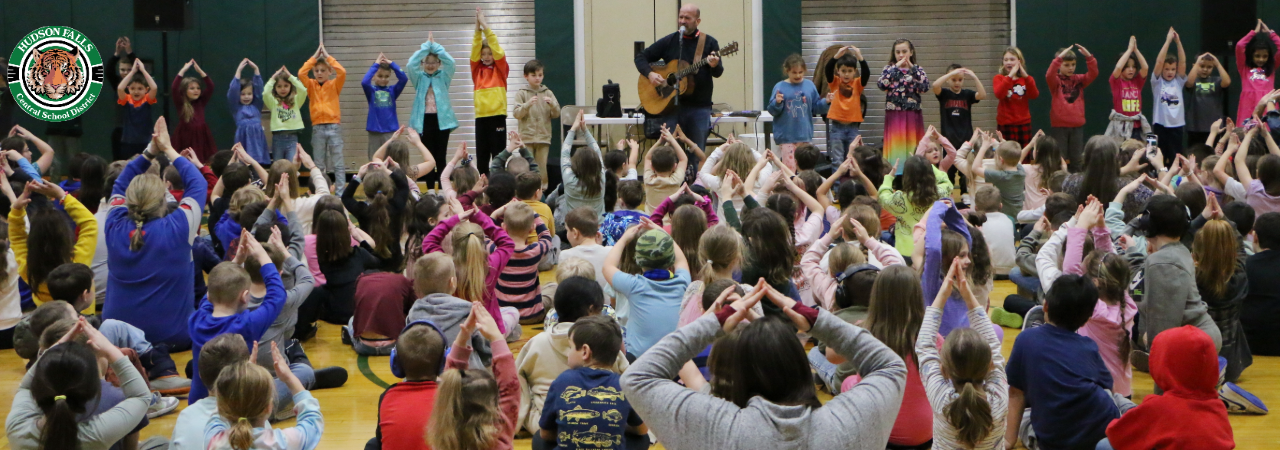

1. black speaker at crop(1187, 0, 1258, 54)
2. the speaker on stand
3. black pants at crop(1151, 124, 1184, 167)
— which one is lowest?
black pants at crop(1151, 124, 1184, 167)

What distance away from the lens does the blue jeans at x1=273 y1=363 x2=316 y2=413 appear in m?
4.87

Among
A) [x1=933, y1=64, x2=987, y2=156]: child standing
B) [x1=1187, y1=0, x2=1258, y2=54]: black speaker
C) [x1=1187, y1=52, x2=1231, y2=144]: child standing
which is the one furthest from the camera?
[x1=1187, y1=0, x2=1258, y2=54]: black speaker

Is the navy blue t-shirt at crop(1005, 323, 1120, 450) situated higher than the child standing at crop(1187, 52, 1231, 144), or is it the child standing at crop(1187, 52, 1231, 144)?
the child standing at crop(1187, 52, 1231, 144)

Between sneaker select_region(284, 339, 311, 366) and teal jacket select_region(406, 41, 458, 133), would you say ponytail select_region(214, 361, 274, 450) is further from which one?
teal jacket select_region(406, 41, 458, 133)

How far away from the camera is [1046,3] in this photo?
13.3m

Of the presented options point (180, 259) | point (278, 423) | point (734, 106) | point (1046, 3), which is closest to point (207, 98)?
point (734, 106)

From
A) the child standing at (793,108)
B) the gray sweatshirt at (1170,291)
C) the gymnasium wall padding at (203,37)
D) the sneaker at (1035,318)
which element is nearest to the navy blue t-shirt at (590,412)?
the sneaker at (1035,318)

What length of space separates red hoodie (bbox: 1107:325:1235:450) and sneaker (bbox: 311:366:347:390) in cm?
369

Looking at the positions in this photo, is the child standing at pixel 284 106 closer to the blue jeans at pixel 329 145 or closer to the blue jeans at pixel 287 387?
the blue jeans at pixel 329 145

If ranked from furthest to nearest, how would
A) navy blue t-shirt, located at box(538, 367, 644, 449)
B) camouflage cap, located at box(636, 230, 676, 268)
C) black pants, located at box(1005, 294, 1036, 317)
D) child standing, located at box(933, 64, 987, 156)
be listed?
child standing, located at box(933, 64, 987, 156) < black pants, located at box(1005, 294, 1036, 317) < camouflage cap, located at box(636, 230, 676, 268) < navy blue t-shirt, located at box(538, 367, 644, 449)

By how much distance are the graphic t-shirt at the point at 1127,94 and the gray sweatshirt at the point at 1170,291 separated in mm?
7460

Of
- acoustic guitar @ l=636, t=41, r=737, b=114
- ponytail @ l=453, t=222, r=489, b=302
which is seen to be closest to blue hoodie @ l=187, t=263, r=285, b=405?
ponytail @ l=453, t=222, r=489, b=302

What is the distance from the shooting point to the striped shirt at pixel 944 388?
350cm

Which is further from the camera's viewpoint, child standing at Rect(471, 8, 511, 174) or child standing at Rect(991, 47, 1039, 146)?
child standing at Rect(991, 47, 1039, 146)
